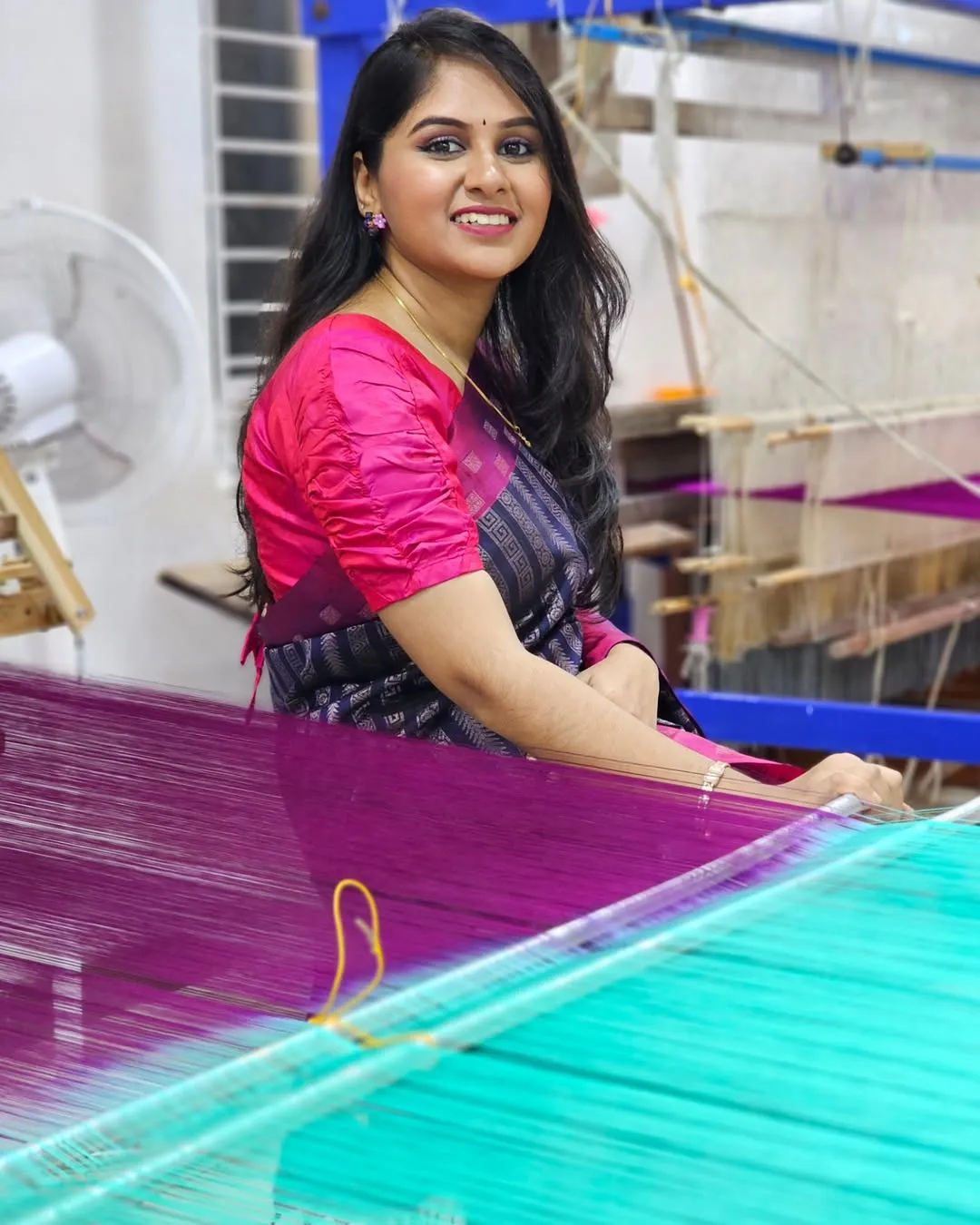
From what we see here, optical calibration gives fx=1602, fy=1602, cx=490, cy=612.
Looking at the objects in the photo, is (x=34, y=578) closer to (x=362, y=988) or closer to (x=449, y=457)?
(x=449, y=457)

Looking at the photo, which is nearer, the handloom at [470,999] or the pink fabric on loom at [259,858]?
the handloom at [470,999]

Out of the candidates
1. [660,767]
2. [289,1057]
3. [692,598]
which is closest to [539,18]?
[692,598]

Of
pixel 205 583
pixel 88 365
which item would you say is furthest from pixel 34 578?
pixel 205 583

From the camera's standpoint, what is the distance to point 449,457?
1.33m

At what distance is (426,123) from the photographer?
4.58ft

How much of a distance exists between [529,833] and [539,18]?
234 cm

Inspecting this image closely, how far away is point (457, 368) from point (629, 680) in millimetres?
334

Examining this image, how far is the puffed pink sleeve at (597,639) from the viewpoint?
159cm

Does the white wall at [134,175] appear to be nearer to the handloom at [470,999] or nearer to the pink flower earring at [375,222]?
the pink flower earring at [375,222]

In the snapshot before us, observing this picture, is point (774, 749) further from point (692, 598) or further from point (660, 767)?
point (660, 767)

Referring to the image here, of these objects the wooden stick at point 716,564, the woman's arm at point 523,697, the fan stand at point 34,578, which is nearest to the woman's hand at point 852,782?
the woman's arm at point 523,697

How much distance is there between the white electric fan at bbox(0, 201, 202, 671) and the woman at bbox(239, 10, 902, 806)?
146 cm

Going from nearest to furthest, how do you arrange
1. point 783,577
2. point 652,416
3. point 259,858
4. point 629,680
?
point 259,858 < point 629,680 < point 783,577 < point 652,416

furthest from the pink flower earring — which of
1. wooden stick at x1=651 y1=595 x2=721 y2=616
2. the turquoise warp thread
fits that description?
wooden stick at x1=651 y1=595 x2=721 y2=616
